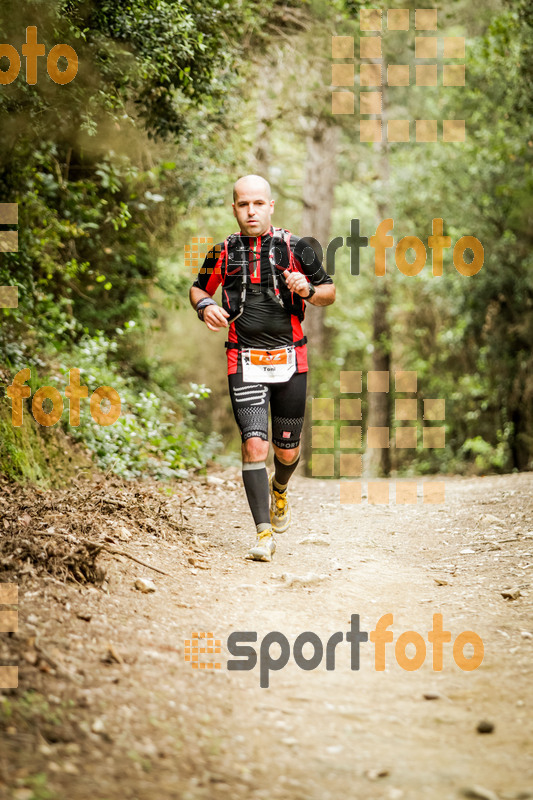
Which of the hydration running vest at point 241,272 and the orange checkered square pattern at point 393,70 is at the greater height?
the orange checkered square pattern at point 393,70

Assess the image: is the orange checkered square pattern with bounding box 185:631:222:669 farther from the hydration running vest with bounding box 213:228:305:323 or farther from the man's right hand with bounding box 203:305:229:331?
the hydration running vest with bounding box 213:228:305:323

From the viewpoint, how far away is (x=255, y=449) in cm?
511

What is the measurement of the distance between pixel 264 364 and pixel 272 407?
0.42 m

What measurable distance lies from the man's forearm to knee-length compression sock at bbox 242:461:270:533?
3.78 ft

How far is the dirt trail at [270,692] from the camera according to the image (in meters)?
2.40

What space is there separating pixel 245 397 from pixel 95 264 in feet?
21.0

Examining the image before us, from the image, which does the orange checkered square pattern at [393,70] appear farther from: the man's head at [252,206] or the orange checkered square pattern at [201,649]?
the orange checkered square pattern at [201,649]

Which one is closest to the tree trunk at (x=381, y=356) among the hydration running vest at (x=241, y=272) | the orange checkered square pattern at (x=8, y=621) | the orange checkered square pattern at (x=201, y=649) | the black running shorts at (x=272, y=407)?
the black running shorts at (x=272, y=407)

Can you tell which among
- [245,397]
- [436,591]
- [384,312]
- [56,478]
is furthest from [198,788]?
[384,312]

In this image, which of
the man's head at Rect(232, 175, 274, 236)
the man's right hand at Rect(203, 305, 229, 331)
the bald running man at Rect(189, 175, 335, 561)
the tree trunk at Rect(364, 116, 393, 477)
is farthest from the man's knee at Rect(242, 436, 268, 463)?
the tree trunk at Rect(364, 116, 393, 477)

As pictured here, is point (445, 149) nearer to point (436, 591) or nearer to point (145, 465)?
point (145, 465)

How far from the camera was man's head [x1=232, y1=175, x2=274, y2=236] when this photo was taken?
199 inches

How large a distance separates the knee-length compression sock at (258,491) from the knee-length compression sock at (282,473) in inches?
19.0

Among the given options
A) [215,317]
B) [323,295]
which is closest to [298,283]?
[323,295]
